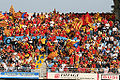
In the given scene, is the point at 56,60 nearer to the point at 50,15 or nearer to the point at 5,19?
the point at 50,15

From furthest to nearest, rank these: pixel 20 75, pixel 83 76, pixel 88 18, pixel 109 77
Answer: pixel 88 18
pixel 20 75
pixel 83 76
pixel 109 77

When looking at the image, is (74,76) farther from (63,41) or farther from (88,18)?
(88,18)

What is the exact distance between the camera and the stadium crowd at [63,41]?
58.9 feet

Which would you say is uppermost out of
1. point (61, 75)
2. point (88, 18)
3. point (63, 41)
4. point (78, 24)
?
point (88, 18)

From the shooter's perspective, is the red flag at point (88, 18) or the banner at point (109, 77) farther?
the red flag at point (88, 18)

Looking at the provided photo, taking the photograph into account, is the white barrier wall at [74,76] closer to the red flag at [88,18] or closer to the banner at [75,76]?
the banner at [75,76]

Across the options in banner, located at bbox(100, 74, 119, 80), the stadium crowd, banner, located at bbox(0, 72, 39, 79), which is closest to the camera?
banner, located at bbox(100, 74, 119, 80)

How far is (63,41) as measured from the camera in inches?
745

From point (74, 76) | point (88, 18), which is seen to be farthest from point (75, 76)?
point (88, 18)

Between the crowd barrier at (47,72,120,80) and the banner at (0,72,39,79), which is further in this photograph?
the banner at (0,72,39,79)

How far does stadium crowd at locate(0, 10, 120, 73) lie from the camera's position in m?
18.0

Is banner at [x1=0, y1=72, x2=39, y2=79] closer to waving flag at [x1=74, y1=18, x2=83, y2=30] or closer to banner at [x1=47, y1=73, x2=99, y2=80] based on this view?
banner at [x1=47, y1=73, x2=99, y2=80]

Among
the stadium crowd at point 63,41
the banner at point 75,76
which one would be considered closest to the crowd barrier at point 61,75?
the banner at point 75,76

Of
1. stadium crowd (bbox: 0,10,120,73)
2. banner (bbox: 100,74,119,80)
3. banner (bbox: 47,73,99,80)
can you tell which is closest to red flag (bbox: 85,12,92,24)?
stadium crowd (bbox: 0,10,120,73)
